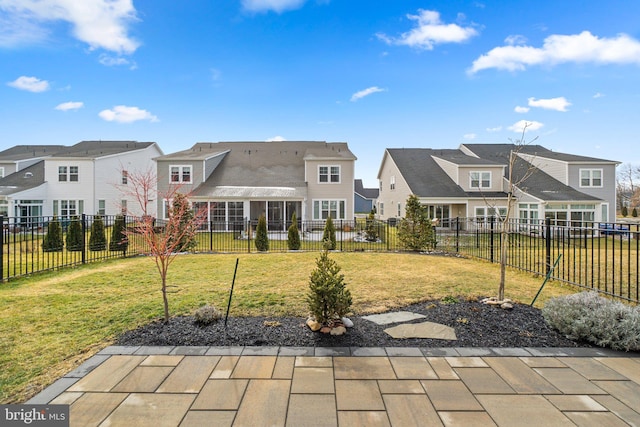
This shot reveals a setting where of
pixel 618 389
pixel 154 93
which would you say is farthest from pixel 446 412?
pixel 154 93

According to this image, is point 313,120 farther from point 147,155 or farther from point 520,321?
point 520,321

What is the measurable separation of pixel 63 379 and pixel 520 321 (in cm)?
520

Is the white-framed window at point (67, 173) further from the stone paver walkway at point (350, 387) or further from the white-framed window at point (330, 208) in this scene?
the stone paver walkway at point (350, 387)

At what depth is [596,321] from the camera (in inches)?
141

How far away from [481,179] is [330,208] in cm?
1148

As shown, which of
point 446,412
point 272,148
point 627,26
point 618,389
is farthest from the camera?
point 272,148

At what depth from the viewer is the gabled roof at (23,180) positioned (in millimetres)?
22452

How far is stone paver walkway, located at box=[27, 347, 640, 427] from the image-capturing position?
Result: 90.6 inches

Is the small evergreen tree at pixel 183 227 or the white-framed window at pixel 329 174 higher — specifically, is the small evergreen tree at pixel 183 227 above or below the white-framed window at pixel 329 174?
below

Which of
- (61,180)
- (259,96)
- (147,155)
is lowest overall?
(61,180)

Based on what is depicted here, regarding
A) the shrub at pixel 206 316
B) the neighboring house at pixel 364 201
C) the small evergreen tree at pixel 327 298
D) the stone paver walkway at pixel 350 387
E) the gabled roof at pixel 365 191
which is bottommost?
the stone paver walkway at pixel 350 387

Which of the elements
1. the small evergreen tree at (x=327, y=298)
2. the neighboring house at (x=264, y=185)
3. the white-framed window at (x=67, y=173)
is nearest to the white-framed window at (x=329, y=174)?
the neighboring house at (x=264, y=185)

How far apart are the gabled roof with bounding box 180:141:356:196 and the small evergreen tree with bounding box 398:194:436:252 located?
35.2 ft

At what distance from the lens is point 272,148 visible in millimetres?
26734
